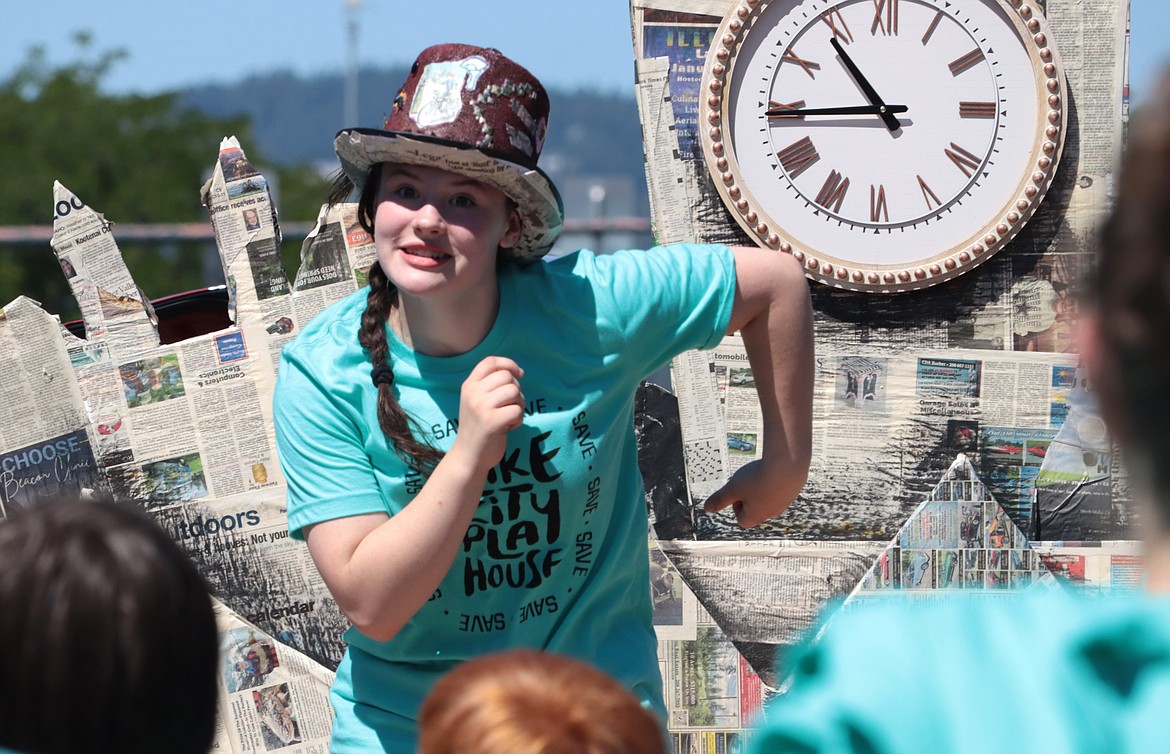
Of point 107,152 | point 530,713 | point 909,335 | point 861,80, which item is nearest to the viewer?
point 530,713

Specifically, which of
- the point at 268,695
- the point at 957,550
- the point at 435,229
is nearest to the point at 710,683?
A: the point at 957,550

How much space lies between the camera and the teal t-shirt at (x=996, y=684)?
0.80m

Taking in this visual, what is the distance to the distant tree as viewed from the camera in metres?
18.7

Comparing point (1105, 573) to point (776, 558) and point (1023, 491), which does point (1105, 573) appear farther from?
point (776, 558)

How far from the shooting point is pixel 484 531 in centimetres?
204

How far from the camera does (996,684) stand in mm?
831

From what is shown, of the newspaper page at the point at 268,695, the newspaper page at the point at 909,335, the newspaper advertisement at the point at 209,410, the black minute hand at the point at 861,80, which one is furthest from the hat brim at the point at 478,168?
the newspaper page at the point at 268,695

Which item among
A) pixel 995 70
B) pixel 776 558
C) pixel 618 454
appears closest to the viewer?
pixel 618 454

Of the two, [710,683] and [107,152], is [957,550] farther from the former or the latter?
[107,152]

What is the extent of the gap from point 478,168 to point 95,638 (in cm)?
108

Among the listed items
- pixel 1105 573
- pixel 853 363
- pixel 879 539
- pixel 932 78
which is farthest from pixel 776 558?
pixel 932 78

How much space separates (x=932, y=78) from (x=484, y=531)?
173cm

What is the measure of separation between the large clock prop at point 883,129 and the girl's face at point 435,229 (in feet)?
4.20

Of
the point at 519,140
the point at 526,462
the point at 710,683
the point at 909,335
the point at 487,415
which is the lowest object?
the point at 710,683
